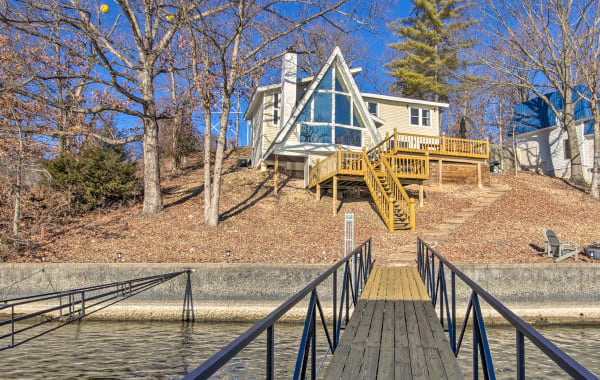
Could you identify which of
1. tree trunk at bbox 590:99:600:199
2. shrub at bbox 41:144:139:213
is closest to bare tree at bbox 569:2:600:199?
tree trunk at bbox 590:99:600:199

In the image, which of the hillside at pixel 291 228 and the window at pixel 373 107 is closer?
the hillside at pixel 291 228

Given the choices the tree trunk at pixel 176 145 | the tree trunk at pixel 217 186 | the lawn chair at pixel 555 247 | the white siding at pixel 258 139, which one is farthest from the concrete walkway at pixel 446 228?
the tree trunk at pixel 176 145

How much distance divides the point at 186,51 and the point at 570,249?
17.1 meters

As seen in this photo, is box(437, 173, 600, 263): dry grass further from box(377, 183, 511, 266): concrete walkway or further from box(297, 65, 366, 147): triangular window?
box(297, 65, 366, 147): triangular window

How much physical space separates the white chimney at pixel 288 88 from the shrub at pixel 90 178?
917 cm

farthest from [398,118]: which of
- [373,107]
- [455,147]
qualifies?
[455,147]

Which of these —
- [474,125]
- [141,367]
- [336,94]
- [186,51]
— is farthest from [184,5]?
[474,125]

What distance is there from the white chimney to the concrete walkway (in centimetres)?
1118

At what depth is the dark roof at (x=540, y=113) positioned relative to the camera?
108 ft

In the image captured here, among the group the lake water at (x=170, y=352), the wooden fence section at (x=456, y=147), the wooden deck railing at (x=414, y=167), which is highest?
the wooden fence section at (x=456, y=147)

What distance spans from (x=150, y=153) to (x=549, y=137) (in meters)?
31.5

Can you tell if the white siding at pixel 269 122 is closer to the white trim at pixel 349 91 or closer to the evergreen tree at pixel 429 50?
the white trim at pixel 349 91

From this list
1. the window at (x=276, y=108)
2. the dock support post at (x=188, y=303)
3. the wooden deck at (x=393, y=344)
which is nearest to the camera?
the wooden deck at (x=393, y=344)

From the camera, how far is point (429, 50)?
41.2m
